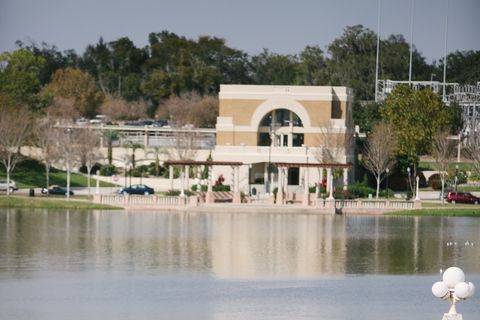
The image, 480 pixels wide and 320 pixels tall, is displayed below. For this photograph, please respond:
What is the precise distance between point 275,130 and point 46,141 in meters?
12.9

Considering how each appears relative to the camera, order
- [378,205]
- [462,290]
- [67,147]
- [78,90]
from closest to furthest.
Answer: [462,290], [378,205], [67,147], [78,90]

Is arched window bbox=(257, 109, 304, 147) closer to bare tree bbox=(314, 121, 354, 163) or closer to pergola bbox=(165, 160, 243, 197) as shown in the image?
bare tree bbox=(314, 121, 354, 163)

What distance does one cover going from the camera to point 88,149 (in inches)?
3241

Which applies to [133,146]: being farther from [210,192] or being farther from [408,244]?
[408,244]

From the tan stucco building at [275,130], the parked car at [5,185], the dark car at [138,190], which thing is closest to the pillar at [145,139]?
the tan stucco building at [275,130]

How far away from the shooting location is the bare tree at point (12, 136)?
77.0 metres

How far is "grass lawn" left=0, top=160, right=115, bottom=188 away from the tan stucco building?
7357 millimetres

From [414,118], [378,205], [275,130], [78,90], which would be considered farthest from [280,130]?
[78,90]

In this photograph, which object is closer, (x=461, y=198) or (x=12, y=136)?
(x=461, y=198)

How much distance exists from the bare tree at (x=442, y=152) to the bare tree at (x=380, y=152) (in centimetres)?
235

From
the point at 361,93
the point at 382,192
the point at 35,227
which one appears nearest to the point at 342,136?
the point at 382,192

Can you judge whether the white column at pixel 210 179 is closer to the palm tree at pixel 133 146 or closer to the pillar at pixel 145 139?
the palm tree at pixel 133 146

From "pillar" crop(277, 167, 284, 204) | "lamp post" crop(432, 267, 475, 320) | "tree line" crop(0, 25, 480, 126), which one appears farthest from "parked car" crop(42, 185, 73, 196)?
"lamp post" crop(432, 267, 475, 320)

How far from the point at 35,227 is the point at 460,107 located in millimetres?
44704
